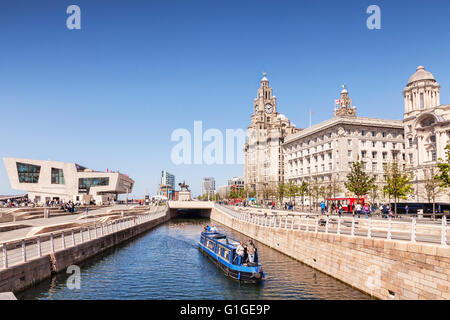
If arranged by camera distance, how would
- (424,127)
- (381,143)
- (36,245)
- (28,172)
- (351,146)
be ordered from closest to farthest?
1. (36,245)
2. (424,127)
3. (351,146)
4. (381,143)
5. (28,172)

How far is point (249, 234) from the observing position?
152 ft

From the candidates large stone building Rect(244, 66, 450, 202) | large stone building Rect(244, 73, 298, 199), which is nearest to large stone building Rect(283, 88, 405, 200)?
large stone building Rect(244, 66, 450, 202)

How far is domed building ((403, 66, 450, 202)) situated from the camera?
6656 centimetres

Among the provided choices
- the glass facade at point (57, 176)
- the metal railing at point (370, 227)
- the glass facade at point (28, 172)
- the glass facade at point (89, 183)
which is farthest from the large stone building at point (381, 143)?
the glass facade at point (28, 172)

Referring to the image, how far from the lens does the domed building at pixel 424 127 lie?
6656 centimetres

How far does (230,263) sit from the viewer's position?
24.3m

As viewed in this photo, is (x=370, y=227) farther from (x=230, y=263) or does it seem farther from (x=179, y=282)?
(x=179, y=282)

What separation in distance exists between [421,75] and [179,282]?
8185 cm

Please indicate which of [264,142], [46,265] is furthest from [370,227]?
[264,142]

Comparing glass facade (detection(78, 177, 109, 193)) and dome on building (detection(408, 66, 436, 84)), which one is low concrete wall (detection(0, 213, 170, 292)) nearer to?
glass facade (detection(78, 177, 109, 193))

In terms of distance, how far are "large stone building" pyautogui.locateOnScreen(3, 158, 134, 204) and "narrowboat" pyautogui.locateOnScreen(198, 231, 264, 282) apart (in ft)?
220

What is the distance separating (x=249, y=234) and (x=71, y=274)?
1086 inches
